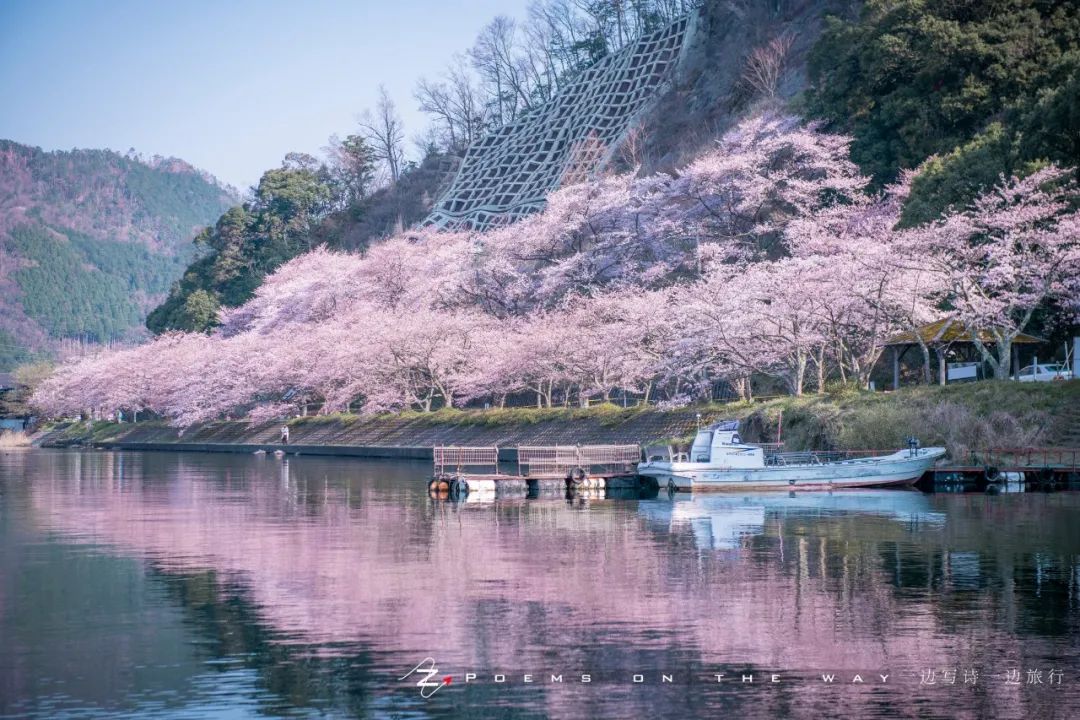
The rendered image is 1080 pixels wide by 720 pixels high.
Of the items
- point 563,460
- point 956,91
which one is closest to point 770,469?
point 563,460

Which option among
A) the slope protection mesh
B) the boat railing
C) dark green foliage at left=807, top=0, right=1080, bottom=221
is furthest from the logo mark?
the slope protection mesh

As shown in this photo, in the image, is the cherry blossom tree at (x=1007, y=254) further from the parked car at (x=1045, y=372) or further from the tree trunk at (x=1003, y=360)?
the parked car at (x=1045, y=372)

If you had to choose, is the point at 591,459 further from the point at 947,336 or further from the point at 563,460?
the point at 947,336

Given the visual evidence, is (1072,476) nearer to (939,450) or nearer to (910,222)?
(939,450)

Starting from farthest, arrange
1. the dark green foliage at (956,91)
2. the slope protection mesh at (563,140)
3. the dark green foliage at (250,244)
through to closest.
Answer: the dark green foliage at (250,244)
the slope protection mesh at (563,140)
the dark green foliage at (956,91)

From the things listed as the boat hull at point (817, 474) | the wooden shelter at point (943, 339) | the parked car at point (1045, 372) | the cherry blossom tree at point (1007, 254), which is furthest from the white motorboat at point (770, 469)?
the parked car at point (1045, 372)

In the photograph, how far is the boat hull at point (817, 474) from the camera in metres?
42.0

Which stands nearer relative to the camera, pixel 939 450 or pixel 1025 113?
pixel 939 450

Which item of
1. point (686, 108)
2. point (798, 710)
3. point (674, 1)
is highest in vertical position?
point (674, 1)

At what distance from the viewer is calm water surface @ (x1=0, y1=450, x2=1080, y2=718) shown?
49.1ft

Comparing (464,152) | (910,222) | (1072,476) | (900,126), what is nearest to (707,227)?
(900,126)

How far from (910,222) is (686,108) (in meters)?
48.6

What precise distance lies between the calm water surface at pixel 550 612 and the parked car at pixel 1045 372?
14.6m

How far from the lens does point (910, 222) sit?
2153 inches
